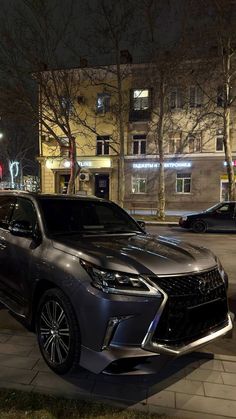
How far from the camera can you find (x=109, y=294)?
343 cm

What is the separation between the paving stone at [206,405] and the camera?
3.30 meters

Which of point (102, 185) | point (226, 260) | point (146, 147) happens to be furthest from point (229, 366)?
point (102, 185)

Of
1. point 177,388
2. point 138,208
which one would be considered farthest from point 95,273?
point 138,208

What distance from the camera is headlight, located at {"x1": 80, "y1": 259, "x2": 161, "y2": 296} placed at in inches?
135

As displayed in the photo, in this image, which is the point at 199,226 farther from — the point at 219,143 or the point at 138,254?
the point at 219,143

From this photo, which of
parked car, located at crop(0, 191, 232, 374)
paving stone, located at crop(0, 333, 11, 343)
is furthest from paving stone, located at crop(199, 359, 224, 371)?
paving stone, located at crop(0, 333, 11, 343)

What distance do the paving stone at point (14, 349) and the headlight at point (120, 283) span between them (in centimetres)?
140

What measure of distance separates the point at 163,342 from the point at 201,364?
101cm

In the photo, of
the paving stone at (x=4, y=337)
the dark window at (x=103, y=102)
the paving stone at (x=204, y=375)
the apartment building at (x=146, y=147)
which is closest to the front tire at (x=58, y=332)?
the paving stone at (x=4, y=337)

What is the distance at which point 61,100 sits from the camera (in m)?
26.5

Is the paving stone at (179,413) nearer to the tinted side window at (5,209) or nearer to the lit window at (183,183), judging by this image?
the tinted side window at (5,209)

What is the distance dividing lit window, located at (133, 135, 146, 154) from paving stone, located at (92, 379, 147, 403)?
31.5 meters

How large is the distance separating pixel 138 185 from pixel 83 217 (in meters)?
30.2

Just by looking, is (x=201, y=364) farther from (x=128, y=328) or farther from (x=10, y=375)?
(x=10, y=375)
